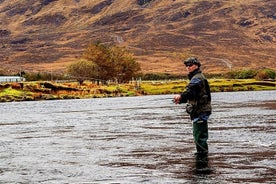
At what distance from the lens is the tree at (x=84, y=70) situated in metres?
148

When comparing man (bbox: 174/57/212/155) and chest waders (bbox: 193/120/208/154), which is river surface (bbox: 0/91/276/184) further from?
man (bbox: 174/57/212/155)

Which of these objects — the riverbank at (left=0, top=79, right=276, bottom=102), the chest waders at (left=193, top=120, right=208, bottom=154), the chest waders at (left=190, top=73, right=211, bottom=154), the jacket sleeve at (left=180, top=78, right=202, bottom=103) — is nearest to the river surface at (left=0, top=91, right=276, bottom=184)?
the chest waders at (left=193, top=120, right=208, bottom=154)

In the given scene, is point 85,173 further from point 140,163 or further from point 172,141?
point 172,141

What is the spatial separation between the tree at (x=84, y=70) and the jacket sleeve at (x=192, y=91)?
12878 cm

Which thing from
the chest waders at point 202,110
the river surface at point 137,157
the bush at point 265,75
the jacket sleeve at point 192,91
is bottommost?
the river surface at point 137,157

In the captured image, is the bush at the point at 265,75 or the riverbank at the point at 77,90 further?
the bush at the point at 265,75

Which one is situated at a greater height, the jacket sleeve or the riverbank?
the jacket sleeve

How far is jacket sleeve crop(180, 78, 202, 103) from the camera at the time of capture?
17266 mm

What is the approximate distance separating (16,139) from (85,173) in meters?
11.2

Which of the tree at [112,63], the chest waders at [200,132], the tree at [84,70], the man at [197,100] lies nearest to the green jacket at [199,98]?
the man at [197,100]

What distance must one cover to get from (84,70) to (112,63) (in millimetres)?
10456

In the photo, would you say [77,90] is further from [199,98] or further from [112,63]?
[199,98]

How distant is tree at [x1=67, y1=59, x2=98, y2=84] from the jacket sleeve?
12878cm

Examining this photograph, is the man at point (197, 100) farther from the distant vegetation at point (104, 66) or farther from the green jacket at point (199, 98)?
the distant vegetation at point (104, 66)
